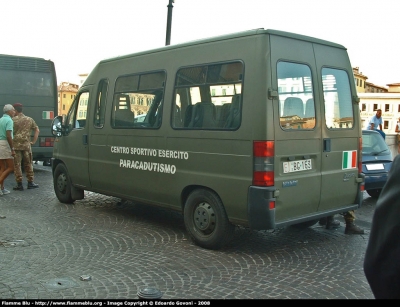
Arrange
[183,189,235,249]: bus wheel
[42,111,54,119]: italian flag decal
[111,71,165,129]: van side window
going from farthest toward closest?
[42,111,54,119]: italian flag decal
[111,71,165,129]: van side window
[183,189,235,249]: bus wheel

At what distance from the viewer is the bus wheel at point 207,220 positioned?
5.54 metres

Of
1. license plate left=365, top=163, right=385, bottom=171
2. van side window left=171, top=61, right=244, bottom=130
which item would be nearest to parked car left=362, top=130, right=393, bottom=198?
license plate left=365, top=163, right=385, bottom=171

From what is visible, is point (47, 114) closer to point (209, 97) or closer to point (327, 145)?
point (209, 97)

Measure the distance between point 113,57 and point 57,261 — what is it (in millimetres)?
3609

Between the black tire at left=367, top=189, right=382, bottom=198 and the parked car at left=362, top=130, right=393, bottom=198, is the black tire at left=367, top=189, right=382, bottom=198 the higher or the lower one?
the lower one

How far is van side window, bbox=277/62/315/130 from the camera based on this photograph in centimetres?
527

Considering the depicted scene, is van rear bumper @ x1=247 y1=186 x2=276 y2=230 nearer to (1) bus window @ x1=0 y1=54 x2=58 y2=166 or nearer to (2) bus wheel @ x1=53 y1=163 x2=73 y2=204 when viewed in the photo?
(2) bus wheel @ x1=53 y1=163 x2=73 y2=204

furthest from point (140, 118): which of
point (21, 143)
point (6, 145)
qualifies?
point (21, 143)

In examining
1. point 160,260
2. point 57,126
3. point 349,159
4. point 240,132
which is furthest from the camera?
point 57,126

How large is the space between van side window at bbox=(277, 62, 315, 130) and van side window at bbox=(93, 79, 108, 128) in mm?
3311

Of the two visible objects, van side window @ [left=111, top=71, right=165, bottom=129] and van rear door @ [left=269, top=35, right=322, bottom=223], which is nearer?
van rear door @ [left=269, top=35, right=322, bottom=223]

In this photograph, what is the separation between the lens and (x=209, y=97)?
5668 millimetres

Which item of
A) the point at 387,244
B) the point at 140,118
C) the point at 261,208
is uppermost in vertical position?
the point at 140,118

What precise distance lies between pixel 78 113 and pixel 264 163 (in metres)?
4.32
